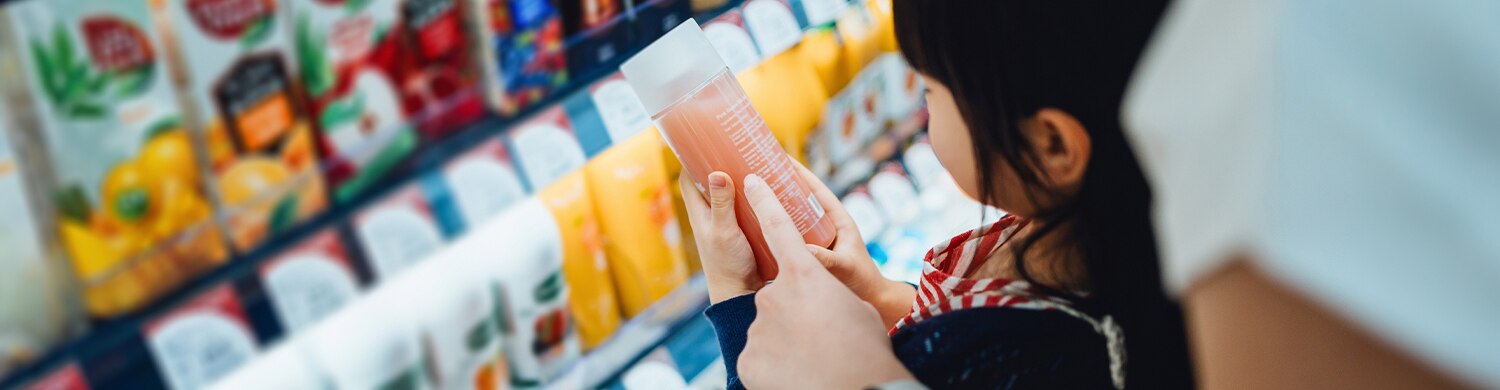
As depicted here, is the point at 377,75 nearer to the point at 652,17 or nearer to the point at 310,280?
the point at 310,280

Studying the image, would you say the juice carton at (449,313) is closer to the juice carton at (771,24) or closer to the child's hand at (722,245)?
the child's hand at (722,245)

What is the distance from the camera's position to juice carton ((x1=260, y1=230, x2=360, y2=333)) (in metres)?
0.88

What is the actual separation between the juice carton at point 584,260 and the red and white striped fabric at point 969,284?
413 millimetres

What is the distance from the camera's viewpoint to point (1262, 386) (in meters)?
0.76

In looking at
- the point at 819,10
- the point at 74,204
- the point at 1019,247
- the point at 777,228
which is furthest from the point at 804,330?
the point at 819,10

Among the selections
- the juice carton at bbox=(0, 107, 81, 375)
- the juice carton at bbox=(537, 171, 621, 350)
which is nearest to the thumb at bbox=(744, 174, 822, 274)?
the juice carton at bbox=(537, 171, 621, 350)

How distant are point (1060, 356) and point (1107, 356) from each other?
0.05 meters

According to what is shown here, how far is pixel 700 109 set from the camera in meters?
0.99

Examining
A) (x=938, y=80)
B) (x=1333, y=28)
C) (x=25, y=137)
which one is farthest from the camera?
(x=938, y=80)

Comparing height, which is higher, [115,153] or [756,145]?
[115,153]

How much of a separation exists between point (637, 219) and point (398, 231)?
43 cm

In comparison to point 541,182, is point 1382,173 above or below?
above

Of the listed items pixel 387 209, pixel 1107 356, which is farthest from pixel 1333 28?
pixel 387 209

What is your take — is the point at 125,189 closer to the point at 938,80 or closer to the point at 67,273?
the point at 67,273
